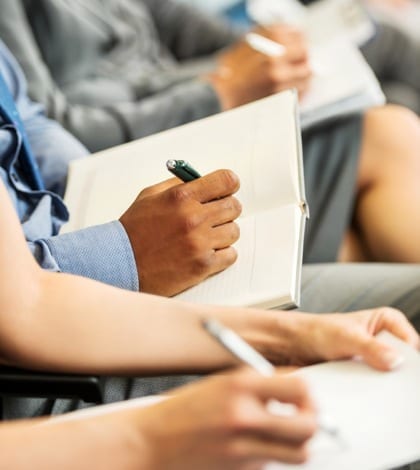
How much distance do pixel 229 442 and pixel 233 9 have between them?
190 centimetres

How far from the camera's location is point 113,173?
0.97 meters

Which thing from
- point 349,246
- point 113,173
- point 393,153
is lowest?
point 349,246

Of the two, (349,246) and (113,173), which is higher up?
(113,173)

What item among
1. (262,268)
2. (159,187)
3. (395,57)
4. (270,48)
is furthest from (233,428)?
(395,57)

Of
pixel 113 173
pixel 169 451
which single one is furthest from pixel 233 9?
pixel 169 451

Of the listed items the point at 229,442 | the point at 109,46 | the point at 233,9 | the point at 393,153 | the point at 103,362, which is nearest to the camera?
the point at 229,442

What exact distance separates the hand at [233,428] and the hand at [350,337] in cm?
14

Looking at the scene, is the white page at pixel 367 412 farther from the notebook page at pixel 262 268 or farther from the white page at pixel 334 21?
the white page at pixel 334 21

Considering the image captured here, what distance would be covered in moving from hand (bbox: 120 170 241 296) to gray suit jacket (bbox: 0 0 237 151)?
16.7 inches

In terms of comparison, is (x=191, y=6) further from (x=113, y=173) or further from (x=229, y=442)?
(x=229, y=442)

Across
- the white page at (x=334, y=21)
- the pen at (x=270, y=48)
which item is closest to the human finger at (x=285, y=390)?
the pen at (x=270, y=48)

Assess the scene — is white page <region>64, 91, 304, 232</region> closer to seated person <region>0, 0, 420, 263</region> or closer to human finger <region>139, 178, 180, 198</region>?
human finger <region>139, 178, 180, 198</region>

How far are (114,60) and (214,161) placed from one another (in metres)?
0.69

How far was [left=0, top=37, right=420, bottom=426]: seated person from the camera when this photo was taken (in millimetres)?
687
